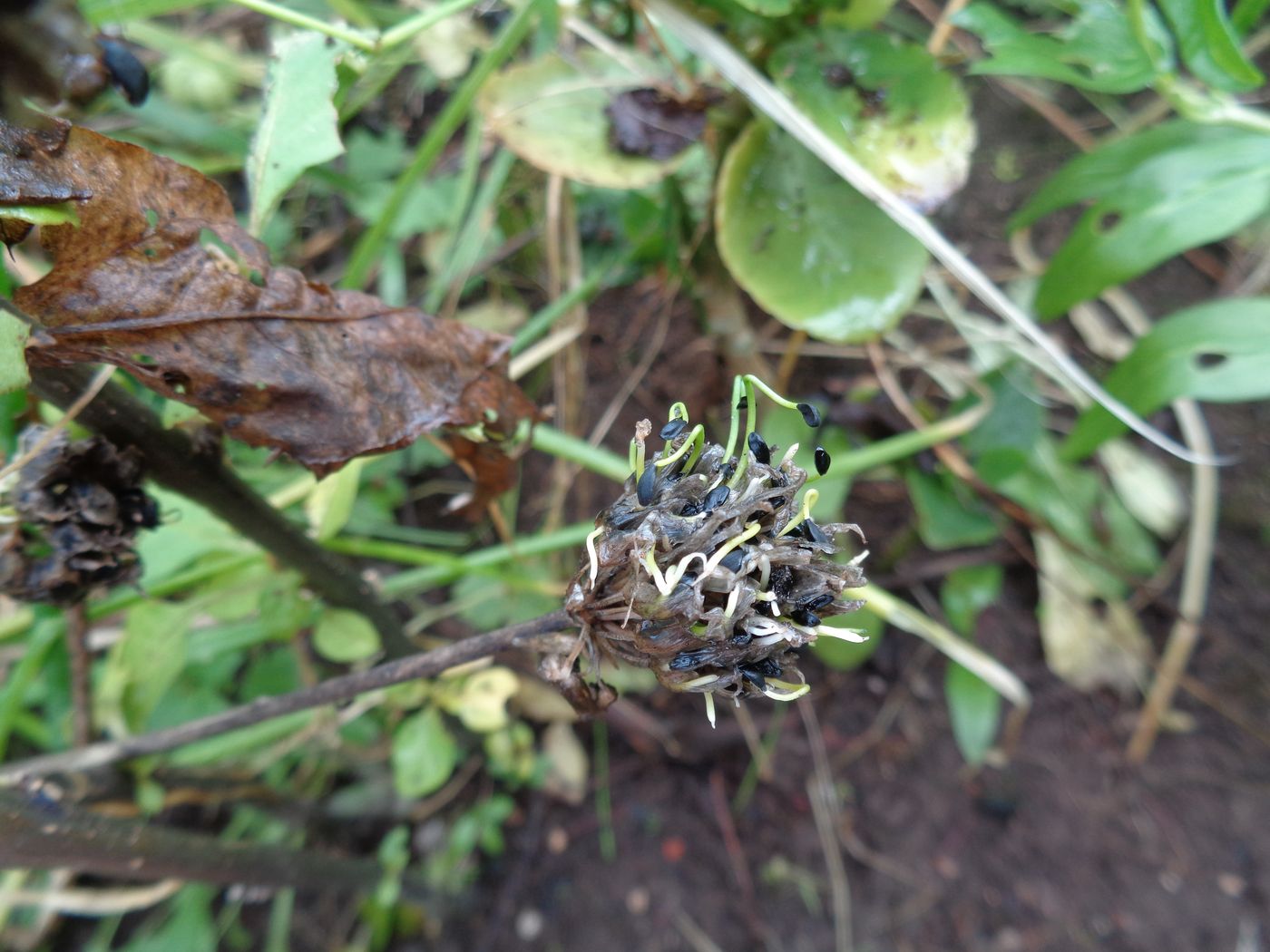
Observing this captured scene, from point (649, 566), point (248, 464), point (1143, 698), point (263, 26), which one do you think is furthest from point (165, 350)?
point (263, 26)

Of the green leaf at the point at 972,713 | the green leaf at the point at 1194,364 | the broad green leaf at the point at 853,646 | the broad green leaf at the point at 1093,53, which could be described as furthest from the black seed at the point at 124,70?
the green leaf at the point at 972,713

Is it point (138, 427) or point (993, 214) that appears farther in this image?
point (993, 214)

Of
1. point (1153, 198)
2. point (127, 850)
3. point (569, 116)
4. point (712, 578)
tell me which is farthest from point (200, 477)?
point (1153, 198)

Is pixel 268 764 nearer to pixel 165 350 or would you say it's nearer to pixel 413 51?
pixel 165 350

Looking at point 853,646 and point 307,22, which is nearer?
point 307,22

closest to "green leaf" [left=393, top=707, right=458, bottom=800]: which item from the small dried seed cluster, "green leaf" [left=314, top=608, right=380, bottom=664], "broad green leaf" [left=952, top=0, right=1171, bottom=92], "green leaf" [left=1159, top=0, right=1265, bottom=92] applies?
"green leaf" [left=314, top=608, right=380, bottom=664]

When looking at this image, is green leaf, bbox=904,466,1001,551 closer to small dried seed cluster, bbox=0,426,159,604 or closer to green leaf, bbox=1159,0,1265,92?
green leaf, bbox=1159,0,1265,92

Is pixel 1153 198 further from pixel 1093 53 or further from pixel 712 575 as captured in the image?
pixel 712 575
